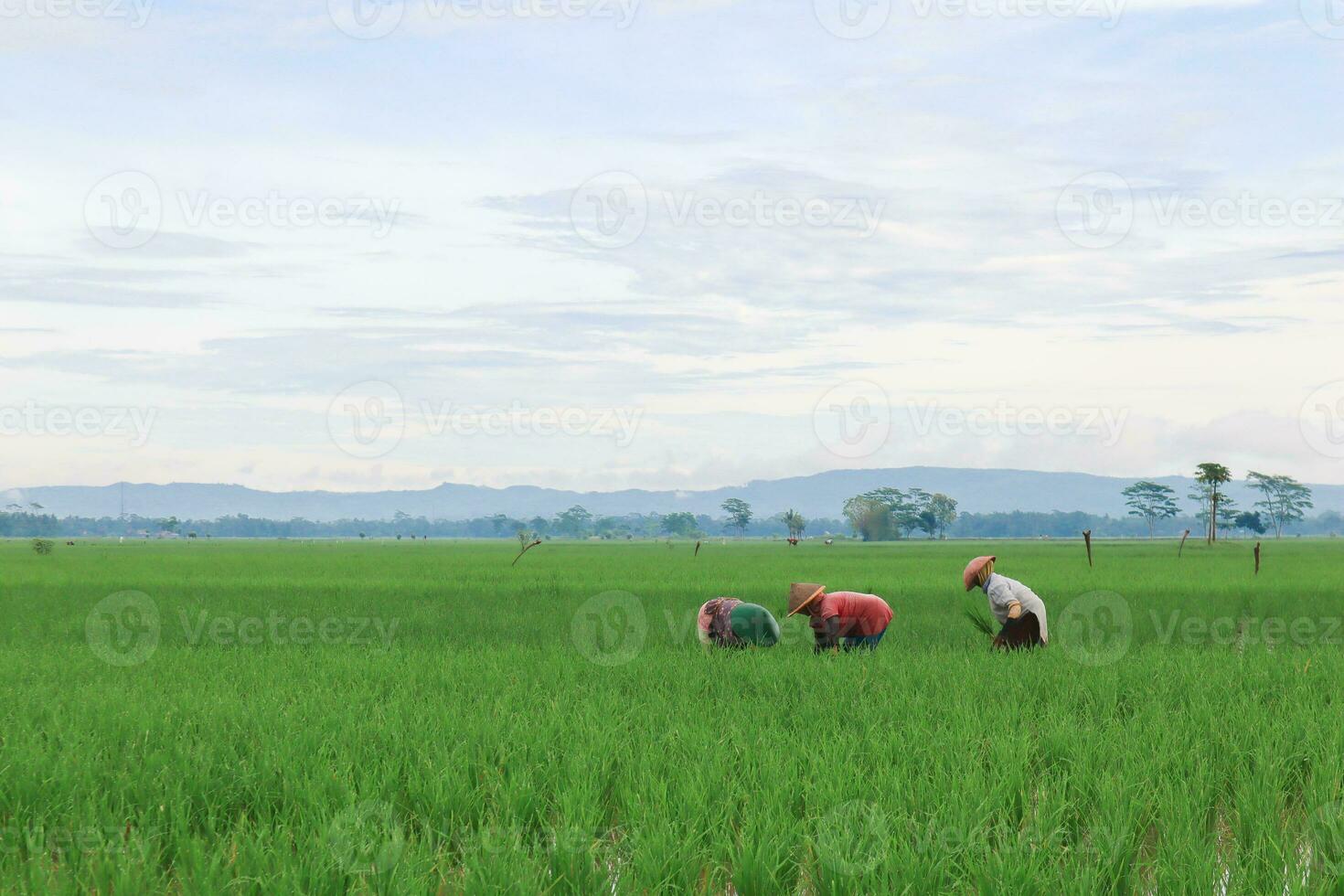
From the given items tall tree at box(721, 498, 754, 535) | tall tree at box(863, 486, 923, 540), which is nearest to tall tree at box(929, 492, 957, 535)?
tall tree at box(863, 486, 923, 540)

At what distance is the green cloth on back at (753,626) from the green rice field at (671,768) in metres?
0.23

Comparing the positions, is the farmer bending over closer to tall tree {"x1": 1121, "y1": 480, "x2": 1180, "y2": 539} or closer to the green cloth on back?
the green cloth on back

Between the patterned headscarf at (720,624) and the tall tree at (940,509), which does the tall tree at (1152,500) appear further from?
the patterned headscarf at (720,624)

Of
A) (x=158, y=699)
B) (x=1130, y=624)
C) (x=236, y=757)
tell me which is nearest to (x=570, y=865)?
(x=236, y=757)

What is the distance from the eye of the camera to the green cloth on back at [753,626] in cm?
922

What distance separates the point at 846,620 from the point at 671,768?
14.4ft

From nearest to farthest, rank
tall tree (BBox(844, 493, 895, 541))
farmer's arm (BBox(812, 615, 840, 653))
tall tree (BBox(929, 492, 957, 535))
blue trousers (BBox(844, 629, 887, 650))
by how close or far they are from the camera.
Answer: farmer's arm (BBox(812, 615, 840, 653)) → blue trousers (BBox(844, 629, 887, 650)) → tall tree (BBox(844, 493, 895, 541)) → tall tree (BBox(929, 492, 957, 535))

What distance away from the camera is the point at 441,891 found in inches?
150

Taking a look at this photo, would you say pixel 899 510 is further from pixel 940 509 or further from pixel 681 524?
pixel 681 524

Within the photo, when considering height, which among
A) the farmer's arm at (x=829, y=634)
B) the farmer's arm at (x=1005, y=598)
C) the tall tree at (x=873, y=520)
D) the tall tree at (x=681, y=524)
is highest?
the farmer's arm at (x=1005, y=598)

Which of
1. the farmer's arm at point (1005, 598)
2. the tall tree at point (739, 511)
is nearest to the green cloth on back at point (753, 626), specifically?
the farmer's arm at point (1005, 598)

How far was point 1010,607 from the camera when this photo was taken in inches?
352

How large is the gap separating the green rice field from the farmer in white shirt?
303 mm

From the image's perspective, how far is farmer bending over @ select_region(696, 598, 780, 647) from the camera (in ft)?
30.3
